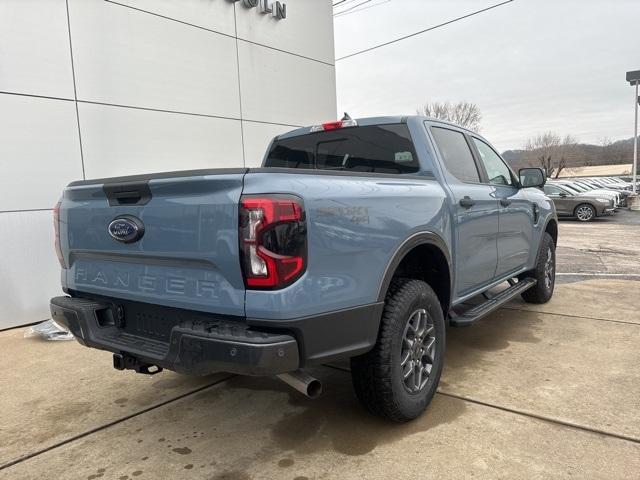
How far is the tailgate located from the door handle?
1953 mm

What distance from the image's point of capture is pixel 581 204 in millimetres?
18234

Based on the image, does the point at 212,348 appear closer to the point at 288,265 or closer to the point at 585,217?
Answer: the point at 288,265

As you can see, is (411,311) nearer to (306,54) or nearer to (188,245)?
(188,245)

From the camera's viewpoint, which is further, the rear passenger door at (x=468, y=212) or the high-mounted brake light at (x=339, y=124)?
the high-mounted brake light at (x=339, y=124)

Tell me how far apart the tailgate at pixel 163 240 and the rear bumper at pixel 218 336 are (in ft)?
0.28

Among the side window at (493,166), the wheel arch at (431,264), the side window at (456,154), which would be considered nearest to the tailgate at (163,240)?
the wheel arch at (431,264)

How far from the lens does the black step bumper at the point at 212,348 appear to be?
84.0 inches

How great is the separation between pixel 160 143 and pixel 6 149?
1974 millimetres

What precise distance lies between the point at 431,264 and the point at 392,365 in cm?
92

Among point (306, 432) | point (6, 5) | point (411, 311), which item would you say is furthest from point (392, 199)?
point (6, 5)

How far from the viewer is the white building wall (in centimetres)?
563

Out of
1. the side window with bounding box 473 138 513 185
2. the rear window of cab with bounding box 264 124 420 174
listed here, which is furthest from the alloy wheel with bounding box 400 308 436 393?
the side window with bounding box 473 138 513 185

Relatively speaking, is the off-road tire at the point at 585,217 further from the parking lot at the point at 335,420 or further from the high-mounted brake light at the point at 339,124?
the high-mounted brake light at the point at 339,124

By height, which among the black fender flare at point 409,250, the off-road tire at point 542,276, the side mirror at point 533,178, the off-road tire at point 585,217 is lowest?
the off-road tire at point 585,217
